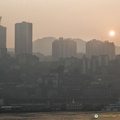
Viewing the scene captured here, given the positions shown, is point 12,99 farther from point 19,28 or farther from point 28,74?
point 19,28

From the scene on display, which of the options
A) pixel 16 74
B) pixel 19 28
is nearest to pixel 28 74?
pixel 16 74

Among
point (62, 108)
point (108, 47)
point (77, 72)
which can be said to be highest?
point (108, 47)

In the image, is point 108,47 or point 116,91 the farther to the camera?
point 108,47

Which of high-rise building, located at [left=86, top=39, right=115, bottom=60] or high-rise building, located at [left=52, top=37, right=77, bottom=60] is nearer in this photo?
high-rise building, located at [left=86, top=39, right=115, bottom=60]

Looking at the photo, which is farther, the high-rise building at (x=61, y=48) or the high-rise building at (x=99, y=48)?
the high-rise building at (x=61, y=48)

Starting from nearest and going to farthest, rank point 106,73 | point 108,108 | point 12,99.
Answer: point 108,108 → point 12,99 → point 106,73

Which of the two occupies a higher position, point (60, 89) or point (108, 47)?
point (108, 47)

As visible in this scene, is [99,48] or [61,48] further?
[61,48]

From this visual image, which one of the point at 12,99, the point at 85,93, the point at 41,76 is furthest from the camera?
the point at 41,76
